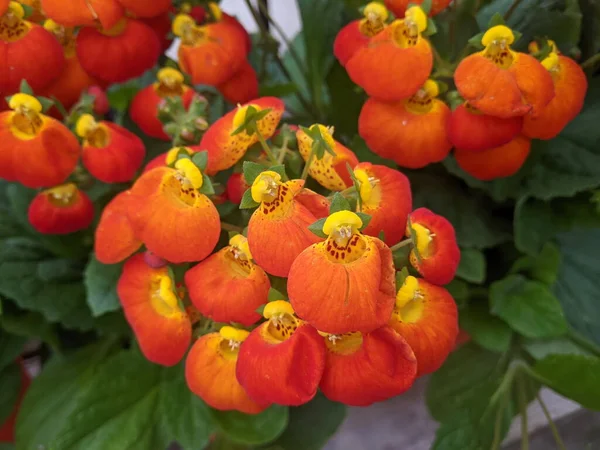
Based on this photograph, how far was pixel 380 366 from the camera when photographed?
293mm

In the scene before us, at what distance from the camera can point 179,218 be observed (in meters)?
0.31

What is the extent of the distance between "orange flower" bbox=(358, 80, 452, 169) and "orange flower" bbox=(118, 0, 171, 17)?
19cm

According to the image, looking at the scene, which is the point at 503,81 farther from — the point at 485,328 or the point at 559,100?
the point at 485,328

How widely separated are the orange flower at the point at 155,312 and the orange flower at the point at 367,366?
11 centimetres

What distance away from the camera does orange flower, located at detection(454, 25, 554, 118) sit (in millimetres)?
361

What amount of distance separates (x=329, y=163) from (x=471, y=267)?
216mm

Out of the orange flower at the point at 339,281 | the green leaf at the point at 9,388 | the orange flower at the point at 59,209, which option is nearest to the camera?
the orange flower at the point at 339,281

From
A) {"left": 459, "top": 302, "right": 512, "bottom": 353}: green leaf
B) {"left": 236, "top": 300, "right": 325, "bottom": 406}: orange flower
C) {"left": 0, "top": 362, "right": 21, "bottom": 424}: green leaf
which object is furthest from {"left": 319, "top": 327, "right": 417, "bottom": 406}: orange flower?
{"left": 0, "top": 362, "right": 21, "bottom": 424}: green leaf

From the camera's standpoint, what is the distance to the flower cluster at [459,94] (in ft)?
1.20

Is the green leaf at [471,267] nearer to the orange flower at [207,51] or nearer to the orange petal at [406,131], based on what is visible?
the orange petal at [406,131]

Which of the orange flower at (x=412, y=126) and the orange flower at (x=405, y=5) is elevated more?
the orange flower at (x=405, y=5)

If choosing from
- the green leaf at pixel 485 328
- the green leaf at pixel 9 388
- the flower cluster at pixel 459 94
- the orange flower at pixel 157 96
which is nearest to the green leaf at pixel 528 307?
the green leaf at pixel 485 328

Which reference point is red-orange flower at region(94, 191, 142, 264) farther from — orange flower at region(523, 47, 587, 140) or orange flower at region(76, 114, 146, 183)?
orange flower at region(523, 47, 587, 140)

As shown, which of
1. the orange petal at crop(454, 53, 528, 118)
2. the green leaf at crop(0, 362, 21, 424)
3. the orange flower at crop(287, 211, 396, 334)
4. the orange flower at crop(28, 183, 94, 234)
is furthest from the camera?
the green leaf at crop(0, 362, 21, 424)
